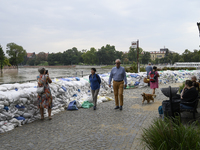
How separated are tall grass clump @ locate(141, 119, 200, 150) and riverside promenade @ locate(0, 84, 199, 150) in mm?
469

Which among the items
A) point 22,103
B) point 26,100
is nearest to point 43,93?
point 26,100

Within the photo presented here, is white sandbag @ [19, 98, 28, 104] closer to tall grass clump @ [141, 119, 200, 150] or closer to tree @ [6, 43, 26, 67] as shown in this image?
tall grass clump @ [141, 119, 200, 150]

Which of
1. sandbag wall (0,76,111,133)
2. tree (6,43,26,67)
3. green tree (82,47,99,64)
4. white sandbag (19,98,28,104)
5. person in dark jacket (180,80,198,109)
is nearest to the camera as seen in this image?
sandbag wall (0,76,111,133)

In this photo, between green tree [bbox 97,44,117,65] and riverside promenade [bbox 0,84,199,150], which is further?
green tree [bbox 97,44,117,65]

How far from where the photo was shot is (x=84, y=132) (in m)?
5.11

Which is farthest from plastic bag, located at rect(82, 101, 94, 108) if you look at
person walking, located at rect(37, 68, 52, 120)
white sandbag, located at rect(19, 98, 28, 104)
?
white sandbag, located at rect(19, 98, 28, 104)

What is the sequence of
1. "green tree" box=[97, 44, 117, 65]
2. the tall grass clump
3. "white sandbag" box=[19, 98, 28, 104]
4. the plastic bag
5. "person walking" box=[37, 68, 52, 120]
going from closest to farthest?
the tall grass clump < "white sandbag" box=[19, 98, 28, 104] < "person walking" box=[37, 68, 52, 120] < the plastic bag < "green tree" box=[97, 44, 117, 65]

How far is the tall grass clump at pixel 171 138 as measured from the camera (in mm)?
3104

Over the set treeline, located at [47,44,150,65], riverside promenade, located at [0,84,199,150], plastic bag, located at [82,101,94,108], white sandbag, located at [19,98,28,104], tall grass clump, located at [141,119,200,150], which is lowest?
riverside promenade, located at [0,84,199,150]

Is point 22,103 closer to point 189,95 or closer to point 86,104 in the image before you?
point 86,104

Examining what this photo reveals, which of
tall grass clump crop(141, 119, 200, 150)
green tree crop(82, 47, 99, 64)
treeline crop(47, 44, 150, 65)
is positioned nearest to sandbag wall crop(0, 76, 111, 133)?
tall grass clump crop(141, 119, 200, 150)

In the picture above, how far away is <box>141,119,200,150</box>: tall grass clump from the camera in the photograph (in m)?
3.10

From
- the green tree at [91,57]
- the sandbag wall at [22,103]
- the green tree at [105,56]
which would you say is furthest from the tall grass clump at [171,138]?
the green tree at [91,57]

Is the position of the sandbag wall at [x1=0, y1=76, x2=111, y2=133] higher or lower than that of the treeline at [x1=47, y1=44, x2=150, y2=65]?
lower
